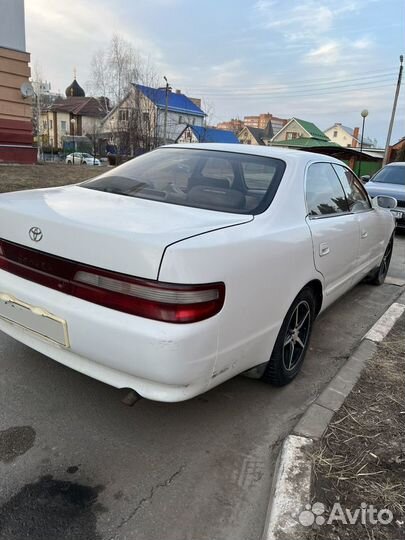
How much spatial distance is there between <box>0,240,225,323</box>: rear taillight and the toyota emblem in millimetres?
69

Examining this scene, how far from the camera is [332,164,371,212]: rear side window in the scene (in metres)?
4.02

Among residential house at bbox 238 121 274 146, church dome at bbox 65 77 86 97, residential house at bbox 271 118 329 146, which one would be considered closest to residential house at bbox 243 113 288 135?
residential house at bbox 238 121 274 146

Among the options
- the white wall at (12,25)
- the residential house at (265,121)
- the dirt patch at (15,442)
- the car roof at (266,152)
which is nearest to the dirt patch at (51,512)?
the dirt patch at (15,442)

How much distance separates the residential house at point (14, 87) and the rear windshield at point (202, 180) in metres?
10.8

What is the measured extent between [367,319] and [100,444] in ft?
10.4

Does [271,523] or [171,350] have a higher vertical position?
[171,350]

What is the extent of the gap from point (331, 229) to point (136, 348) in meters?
1.92

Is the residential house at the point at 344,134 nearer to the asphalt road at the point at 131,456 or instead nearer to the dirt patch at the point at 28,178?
the dirt patch at the point at 28,178

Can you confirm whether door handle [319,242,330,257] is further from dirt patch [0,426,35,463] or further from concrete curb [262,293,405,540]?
dirt patch [0,426,35,463]

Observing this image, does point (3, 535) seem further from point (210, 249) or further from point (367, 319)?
point (367, 319)

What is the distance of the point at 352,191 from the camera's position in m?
4.22

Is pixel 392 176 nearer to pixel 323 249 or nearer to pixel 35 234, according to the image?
pixel 323 249

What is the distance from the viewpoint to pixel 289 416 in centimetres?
283

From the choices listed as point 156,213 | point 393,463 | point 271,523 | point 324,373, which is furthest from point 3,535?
point 324,373
